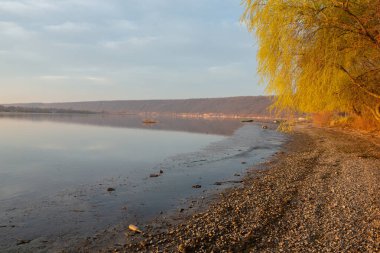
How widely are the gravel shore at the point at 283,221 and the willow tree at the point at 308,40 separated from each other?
156 inches

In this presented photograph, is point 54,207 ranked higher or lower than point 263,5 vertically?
lower

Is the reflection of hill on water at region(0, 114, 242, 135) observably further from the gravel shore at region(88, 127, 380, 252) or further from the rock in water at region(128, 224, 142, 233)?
the rock in water at region(128, 224, 142, 233)

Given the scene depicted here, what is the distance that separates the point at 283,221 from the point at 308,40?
283 inches

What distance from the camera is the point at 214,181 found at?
44.1 feet

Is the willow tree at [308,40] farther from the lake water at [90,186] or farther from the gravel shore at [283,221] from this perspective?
the lake water at [90,186]

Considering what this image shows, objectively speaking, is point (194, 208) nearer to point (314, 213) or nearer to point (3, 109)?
point (314, 213)

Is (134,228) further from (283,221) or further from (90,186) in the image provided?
(90,186)

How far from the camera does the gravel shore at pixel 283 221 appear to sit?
20.3 ft

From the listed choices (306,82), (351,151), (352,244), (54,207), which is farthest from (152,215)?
(351,151)

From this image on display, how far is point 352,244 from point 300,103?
8723 mm

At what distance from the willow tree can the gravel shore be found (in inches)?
156

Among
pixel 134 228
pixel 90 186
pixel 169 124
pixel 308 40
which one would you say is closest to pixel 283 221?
pixel 134 228

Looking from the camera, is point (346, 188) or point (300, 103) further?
point (300, 103)

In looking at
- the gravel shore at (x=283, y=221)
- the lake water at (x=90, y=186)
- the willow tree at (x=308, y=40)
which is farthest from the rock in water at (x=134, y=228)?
the willow tree at (x=308, y=40)
